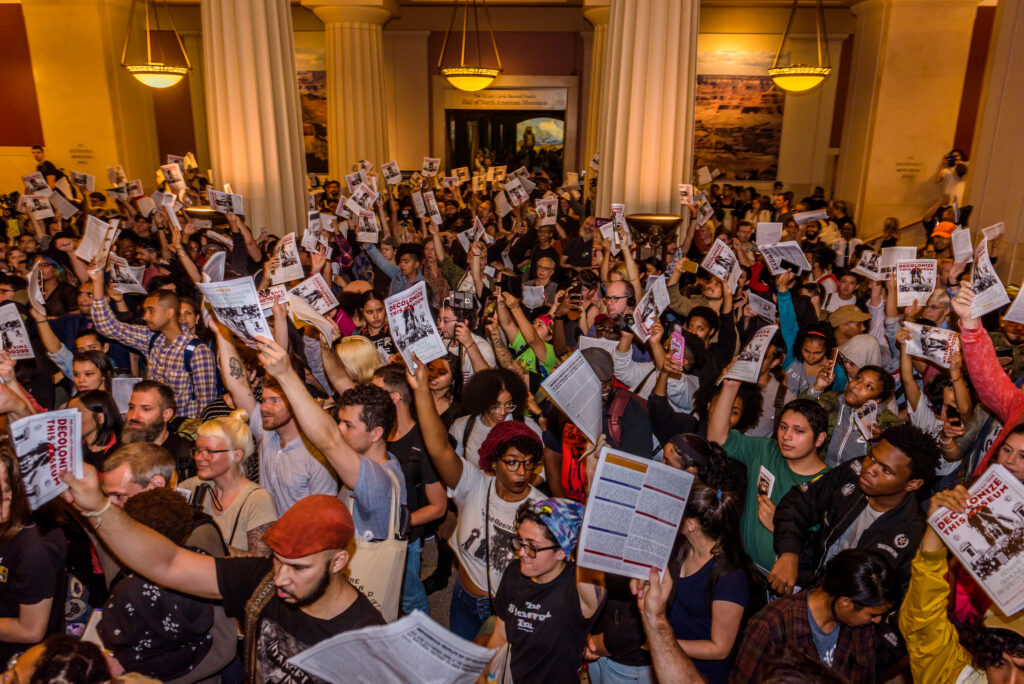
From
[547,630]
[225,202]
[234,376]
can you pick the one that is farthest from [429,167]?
[547,630]

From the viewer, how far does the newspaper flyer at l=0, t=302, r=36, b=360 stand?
4.93m

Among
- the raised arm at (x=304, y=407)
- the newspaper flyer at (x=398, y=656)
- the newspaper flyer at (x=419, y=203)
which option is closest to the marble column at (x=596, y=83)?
the newspaper flyer at (x=419, y=203)

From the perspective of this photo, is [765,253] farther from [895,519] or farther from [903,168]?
[903,168]

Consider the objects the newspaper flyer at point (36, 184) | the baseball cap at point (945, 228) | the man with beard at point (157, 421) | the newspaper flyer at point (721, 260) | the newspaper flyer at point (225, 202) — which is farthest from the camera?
the newspaper flyer at point (36, 184)

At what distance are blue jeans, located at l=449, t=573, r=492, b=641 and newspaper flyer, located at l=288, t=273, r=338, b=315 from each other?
246 cm

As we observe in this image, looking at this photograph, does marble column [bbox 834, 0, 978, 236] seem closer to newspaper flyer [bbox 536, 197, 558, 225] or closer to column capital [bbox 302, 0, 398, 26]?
newspaper flyer [bbox 536, 197, 558, 225]

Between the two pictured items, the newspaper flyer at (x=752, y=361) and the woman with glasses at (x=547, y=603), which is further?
the newspaper flyer at (x=752, y=361)

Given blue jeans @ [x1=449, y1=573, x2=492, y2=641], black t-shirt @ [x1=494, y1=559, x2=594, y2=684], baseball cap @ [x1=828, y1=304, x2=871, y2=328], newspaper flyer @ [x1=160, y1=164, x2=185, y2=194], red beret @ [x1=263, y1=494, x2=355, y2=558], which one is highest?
newspaper flyer @ [x1=160, y1=164, x2=185, y2=194]

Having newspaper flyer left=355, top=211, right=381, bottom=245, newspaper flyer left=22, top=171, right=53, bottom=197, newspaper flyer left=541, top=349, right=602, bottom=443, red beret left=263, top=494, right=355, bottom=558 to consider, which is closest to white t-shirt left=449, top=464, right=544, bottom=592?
newspaper flyer left=541, top=349, right=602, bottom=443

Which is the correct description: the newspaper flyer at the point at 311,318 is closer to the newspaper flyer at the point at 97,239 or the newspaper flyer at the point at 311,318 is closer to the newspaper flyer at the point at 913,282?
the newspaper flyer at the point at 97,239

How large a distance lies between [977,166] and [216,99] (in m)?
10.1

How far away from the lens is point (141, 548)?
2.35 metres

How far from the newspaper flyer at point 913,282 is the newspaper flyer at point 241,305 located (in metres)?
4.69

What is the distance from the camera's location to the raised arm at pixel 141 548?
2.29m
